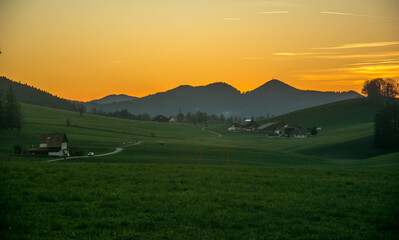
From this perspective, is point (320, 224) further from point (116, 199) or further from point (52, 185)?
point (52, 185)

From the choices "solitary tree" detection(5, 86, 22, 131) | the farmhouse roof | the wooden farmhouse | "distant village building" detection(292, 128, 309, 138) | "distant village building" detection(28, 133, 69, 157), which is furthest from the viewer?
"distant village building" detection(292, 128, 309, 138)

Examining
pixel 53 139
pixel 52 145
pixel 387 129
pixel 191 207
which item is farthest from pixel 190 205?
pixel 387 129

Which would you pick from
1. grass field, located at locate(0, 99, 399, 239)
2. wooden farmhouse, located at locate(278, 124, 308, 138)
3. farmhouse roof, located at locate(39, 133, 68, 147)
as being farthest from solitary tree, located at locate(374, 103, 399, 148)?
farmhouse roof, located at locate(39, 133, 68, 147)

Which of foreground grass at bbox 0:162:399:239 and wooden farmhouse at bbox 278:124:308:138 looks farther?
wooden farmhouse at bbox 278:124:308:138

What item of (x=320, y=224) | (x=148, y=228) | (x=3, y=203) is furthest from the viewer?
(x=3, y=203)

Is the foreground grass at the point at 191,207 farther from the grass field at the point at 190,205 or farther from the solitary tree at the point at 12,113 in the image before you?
the solitary tree at the point at 12,113

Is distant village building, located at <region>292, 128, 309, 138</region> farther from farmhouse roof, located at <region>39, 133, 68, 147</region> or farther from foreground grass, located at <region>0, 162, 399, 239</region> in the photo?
foreground grass, located at <region>0, 162, 399, 239</region>

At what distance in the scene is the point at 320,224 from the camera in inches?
596

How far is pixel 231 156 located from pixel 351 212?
62639 mm

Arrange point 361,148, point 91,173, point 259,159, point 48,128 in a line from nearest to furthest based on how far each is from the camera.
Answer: point 91,173 → point 259,159 → point 361,148 → point 48,128

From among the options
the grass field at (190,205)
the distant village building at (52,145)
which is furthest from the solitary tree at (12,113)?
the grass field at (190,205)

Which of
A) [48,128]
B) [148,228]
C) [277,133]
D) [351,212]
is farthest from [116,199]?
[277,133]

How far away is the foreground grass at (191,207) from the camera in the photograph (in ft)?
45.3

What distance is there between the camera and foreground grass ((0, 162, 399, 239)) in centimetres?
1382
